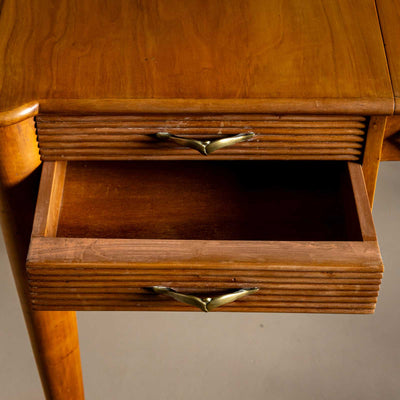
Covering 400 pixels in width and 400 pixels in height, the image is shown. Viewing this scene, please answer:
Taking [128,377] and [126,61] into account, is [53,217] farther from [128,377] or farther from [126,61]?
[128,377]

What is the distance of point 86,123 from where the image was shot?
879 mm

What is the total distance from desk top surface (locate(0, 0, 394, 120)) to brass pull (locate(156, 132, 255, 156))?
0.12 feet

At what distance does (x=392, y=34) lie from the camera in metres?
0.94

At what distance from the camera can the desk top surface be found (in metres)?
0.86

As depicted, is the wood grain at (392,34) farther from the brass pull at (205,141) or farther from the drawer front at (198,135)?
the brass pull at (205,141)

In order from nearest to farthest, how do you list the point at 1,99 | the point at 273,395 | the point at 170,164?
the point at 1,99, the point at 170,164, the point at 273,395

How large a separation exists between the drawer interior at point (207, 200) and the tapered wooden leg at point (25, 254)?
0.19ft

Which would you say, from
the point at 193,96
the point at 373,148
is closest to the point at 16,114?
the point at 193,96

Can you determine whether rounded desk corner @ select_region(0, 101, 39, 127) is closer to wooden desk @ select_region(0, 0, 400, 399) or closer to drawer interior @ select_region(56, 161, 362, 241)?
wooden desk @ select_region(0, 0, 400, 399)

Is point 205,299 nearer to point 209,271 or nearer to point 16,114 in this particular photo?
point 209,271

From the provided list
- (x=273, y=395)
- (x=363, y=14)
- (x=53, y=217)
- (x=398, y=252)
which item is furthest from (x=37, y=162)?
(x=398, y=252)

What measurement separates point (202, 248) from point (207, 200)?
216 mm

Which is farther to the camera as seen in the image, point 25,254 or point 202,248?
point 25,254

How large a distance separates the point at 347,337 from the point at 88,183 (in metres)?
0.55
